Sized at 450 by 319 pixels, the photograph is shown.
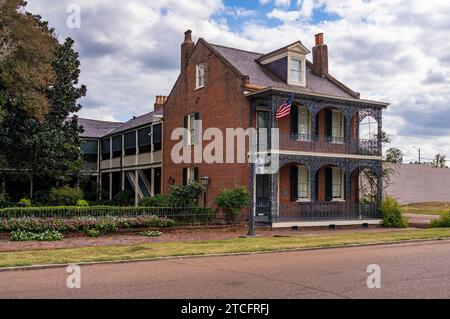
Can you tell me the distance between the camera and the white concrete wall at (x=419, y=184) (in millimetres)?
42812

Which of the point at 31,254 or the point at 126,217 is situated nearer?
the point at 31,254

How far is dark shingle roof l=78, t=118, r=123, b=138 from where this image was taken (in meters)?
41.7

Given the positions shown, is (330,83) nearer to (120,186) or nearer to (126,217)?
(126,217)

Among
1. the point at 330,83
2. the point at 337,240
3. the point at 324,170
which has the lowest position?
the point at 337,240

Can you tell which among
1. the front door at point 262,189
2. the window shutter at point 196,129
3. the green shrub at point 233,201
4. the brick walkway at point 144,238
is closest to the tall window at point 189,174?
the window shutter at point 196,129

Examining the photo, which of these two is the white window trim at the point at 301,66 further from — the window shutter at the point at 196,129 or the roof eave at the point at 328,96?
the window shutter at the point at 196,129

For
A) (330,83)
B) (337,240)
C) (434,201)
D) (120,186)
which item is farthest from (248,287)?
(434,201)

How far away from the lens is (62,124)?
28984 millimetres

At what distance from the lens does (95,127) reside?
43.8m

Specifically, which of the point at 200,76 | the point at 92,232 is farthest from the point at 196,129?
the point at 92,232

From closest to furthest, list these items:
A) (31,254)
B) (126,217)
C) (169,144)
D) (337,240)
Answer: (31,254) < (337,240) < (126,217) < (169,144)

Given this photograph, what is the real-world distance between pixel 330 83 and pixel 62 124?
1495 cm

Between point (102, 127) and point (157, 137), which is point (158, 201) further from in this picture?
point (102, 127)

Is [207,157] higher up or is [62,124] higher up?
[62,124]
